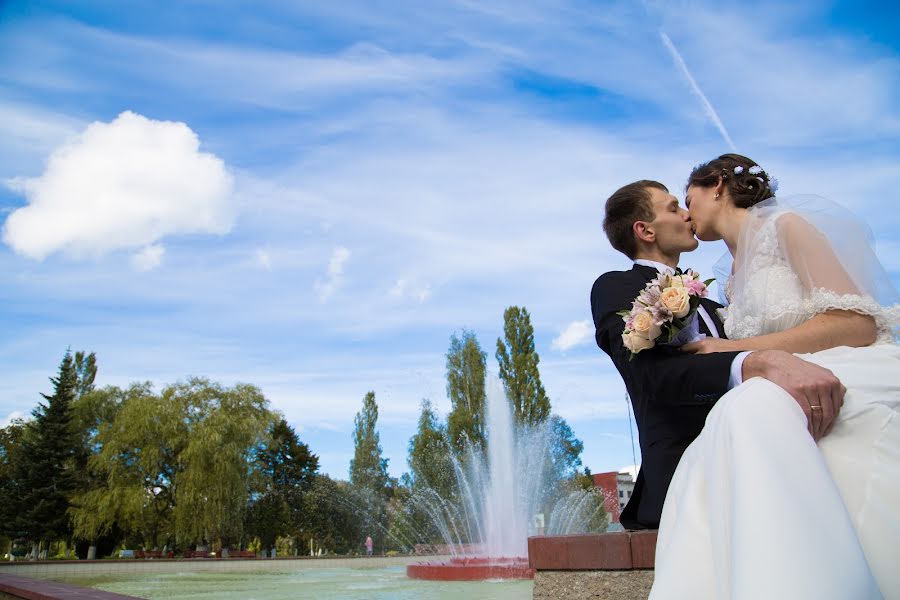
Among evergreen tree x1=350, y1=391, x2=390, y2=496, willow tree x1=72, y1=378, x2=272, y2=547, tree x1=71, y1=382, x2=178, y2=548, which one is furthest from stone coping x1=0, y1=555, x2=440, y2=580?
evergreen tree x1=350, y1=391, x2=390, y2=496

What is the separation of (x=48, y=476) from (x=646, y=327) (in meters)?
33.1

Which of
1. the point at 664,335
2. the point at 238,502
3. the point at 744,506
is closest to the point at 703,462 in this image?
the point at 744,506

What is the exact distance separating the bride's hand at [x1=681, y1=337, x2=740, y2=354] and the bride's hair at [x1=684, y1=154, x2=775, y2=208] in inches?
29.7

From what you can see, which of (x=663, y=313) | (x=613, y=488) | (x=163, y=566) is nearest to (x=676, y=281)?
(x=663, y=313)

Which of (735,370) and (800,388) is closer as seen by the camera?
(800,388)

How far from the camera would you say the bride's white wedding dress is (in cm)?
138

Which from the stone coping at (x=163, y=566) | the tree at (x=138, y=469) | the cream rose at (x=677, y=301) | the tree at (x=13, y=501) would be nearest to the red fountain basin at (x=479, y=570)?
the stone coping at (x=163, y=566)

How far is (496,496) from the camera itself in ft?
58.1

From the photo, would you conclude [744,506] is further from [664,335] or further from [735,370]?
[664,335]

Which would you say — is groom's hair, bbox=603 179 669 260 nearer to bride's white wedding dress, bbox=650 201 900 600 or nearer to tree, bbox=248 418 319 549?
bride's white wedding dress, bbox=650 201 900 600

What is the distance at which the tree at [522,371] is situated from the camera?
98.7ft

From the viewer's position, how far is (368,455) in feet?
139

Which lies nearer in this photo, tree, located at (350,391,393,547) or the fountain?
the fountain

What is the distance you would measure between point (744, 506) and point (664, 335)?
808mm
